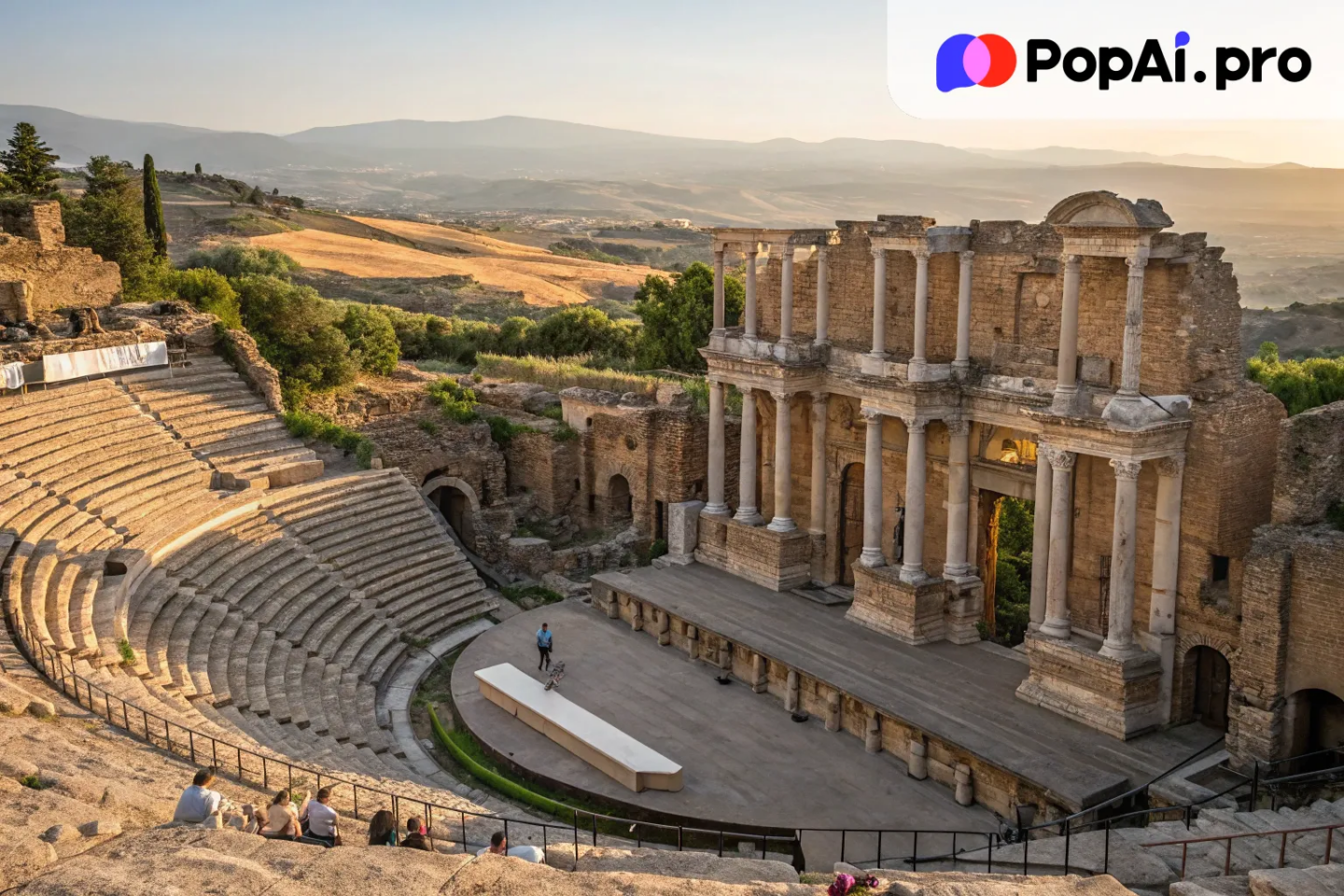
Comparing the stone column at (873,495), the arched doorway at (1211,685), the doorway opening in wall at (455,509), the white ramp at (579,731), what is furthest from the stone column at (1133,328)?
the doorway opening in wall at (455,509)

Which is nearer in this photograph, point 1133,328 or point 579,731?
point 1133,328

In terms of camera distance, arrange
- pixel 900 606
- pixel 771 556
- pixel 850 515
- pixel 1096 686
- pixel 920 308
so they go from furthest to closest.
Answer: pixel 850 515 → pixel 771 556 → pixel 920 308 → pixel 900 606 → pixel 1096 686

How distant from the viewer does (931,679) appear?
2023 cm

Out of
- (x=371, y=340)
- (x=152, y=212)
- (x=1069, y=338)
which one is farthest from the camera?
(x=152, y=212)

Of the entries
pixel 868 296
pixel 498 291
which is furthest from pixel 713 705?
pixel 498 291

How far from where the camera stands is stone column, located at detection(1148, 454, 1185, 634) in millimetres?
18266

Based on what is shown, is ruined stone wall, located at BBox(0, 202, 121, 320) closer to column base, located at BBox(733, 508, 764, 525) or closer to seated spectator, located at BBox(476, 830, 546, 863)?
column base, located at BBox(733, 508, 764, 525)

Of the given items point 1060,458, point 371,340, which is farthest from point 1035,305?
point 371,340

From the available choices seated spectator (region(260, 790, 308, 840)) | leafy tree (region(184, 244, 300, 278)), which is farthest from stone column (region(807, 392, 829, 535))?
leafy tree (region(184, 244, 300, 278))

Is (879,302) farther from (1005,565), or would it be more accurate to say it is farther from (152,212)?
(152,212)

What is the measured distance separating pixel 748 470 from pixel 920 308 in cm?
581

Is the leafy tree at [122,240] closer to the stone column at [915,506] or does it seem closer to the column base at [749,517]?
the column base at [749,517]

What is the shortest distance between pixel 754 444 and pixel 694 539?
2871 millimetres

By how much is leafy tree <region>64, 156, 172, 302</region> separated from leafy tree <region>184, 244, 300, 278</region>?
11.1m
